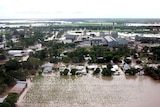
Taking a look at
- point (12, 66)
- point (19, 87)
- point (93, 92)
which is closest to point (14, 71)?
point (12, 66)

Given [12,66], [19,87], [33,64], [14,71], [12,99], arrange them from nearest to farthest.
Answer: [12,99] → [19,87] → [14,71] → [12,66] → [33,64]

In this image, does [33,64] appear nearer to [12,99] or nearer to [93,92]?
[93,92]

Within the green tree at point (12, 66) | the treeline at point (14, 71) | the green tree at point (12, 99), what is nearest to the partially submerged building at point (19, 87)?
the treeline at point (14, 71)

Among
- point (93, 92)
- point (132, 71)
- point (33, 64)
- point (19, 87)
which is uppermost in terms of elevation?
point (33, 64)

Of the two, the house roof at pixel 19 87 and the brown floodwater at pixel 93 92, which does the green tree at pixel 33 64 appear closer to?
the brown floodwater at pixel 93 92

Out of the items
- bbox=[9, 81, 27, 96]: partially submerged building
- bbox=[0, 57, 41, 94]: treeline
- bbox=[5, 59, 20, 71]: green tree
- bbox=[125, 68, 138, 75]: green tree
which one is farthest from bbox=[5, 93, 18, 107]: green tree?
bbox=[125, 68, 138, 75]: green tree

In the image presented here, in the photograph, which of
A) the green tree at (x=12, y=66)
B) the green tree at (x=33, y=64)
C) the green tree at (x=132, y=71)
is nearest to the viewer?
the green tree at (x=12, y=66)

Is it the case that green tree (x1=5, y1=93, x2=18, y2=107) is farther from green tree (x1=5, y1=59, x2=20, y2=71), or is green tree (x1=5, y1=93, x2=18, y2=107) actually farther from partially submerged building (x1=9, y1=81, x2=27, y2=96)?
green tree (x1=5, y1=59, x2=20, y2=71)

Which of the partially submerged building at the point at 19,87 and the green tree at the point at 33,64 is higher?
the green tree at the point at 33,64

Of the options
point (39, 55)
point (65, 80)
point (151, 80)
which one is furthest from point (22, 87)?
point (151, 80)
